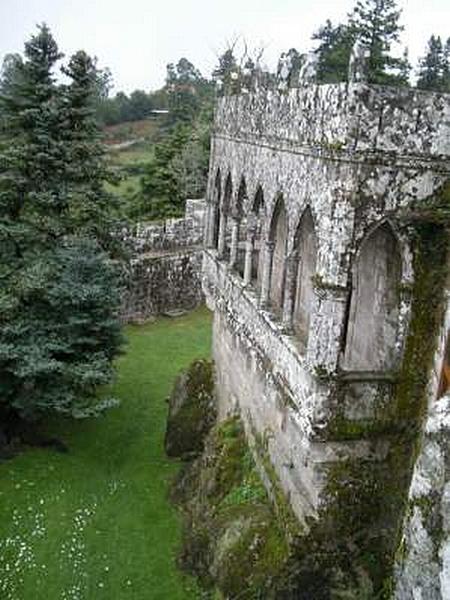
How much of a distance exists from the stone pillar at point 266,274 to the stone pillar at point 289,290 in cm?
110

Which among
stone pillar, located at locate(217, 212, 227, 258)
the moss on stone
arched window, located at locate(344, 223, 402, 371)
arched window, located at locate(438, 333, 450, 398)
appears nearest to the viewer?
arched window, located at locate(438, 333, 450, 398)

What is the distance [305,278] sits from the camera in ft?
44.9

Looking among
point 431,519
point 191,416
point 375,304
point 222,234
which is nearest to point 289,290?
point 375,304

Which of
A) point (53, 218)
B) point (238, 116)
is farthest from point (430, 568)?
point (53, 218)

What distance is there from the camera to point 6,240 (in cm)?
1852

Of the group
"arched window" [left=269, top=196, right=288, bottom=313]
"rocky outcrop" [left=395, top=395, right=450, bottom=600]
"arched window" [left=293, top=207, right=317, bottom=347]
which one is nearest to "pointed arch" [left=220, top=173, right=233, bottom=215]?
"arched window" [left=269, top=196, right=288, bottom=313]

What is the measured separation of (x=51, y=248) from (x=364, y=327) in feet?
33.0

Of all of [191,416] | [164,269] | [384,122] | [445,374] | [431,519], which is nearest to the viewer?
[431,519]

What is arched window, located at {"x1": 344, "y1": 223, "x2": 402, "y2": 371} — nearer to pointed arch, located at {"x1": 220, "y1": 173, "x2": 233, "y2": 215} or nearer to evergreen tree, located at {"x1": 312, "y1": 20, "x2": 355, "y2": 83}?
pointed arch, located at {"x1": 220, "y1": 173, "x2": 233, "y2": 215}

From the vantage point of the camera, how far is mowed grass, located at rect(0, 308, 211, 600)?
1365 centimetres

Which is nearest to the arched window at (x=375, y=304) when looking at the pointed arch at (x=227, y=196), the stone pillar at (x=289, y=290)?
the stone pillar at (x=289, y=290)

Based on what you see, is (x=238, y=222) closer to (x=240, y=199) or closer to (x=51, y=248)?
(x=240, y=199)

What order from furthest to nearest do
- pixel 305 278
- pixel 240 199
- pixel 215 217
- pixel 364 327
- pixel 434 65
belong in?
pixel 434 65
pixel 215 217
pixel 240 199
pixel 305 278
pixel 364 327

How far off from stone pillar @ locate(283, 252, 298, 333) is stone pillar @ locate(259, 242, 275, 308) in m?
1.10
